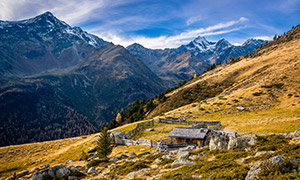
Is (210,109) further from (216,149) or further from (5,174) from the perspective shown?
(5,174)

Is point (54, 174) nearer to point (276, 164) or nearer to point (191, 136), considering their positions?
point (276, 164)

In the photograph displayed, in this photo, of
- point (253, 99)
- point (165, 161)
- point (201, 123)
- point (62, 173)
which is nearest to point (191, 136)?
point (165, 161)

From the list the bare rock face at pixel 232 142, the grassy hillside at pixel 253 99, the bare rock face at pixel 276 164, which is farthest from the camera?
the grassy hillside at pixel 253 99

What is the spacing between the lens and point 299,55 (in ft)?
377

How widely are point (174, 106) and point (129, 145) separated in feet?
230

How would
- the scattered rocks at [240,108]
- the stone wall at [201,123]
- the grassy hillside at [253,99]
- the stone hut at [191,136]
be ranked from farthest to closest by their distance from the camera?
1. the scattered rocks at [240,108]
2. the stone wall at [201,123]
3. the grassy hillside at [253,99]
4. the stone hut at [191,136]

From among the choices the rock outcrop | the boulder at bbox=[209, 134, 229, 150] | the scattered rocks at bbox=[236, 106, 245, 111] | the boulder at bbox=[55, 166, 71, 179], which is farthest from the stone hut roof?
the scattered rocks at bbox=[236, 106, 245, 111]

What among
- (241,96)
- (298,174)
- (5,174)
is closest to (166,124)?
(241,96)

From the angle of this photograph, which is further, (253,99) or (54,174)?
(253,99)

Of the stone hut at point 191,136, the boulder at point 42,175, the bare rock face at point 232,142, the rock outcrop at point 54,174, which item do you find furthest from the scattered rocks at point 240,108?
the boulder at point 42,175

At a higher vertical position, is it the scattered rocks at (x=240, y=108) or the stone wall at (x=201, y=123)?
the scattered rocks at (x=240, y=108)

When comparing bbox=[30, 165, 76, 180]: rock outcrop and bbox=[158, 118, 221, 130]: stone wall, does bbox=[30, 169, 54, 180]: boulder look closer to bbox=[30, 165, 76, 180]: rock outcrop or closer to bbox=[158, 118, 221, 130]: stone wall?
bbox=[30, 165, 76, 180]: rock outcrop

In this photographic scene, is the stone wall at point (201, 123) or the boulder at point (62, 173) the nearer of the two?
the boulder at point (62, 173)

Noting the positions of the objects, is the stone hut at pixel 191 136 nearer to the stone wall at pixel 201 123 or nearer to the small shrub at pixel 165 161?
the stone wall at pixel 201 123
